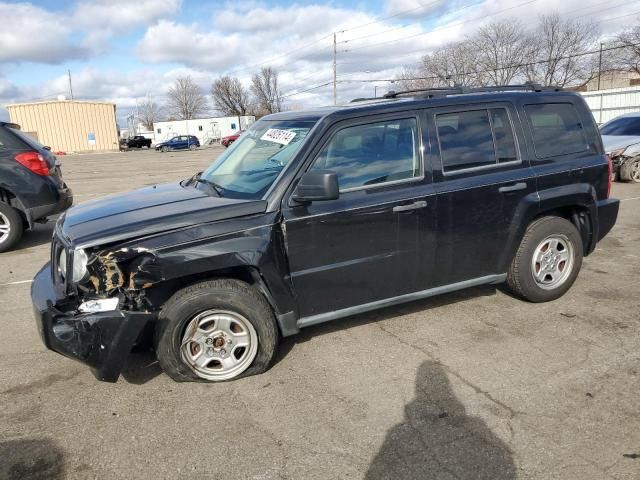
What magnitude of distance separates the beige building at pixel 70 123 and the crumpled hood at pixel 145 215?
57.5 meters

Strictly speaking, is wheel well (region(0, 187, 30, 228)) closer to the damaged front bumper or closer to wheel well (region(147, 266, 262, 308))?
the damaged front bumper

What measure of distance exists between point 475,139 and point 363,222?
1277 mm

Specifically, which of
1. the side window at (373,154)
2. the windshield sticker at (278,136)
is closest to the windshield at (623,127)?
the side window at (373,154)

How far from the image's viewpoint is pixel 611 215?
4.92m

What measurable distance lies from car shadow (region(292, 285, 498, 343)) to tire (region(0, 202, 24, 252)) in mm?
5102

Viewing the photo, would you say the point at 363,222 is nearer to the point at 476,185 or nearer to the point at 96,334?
the point at 476,185

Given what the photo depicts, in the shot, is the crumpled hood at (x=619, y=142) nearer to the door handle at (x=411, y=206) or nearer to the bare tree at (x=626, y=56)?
the door handle at (x=411, y=206)

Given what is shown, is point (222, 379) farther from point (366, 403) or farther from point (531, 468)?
point (531, 468)

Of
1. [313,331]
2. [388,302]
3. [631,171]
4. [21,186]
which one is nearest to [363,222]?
[388,302]

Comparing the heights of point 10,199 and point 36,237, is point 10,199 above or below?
above

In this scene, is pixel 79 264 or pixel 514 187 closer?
pixel 79 264

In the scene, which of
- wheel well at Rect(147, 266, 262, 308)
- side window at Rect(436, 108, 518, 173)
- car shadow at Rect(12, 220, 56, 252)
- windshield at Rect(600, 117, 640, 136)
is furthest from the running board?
windshield at Rect(600, 117, 640, 136)

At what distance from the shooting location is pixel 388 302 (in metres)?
3.95

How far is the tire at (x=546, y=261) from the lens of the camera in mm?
4484
